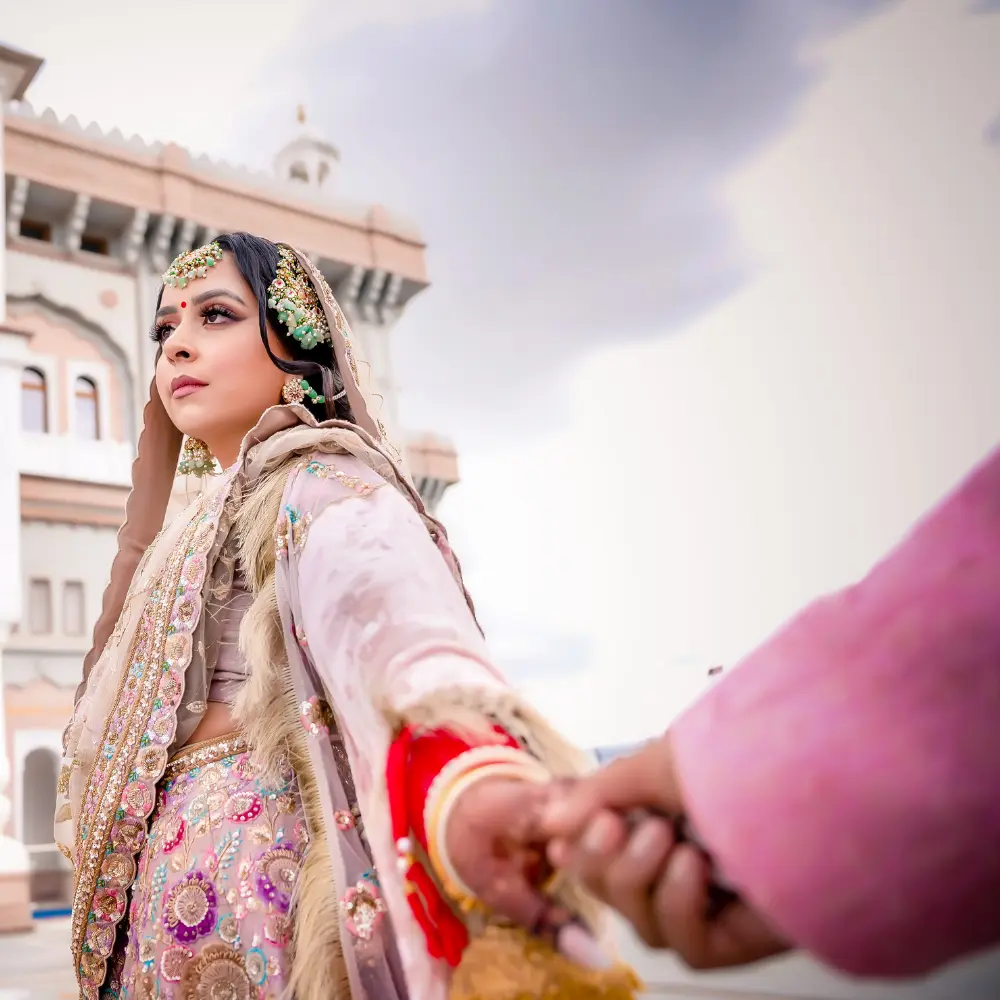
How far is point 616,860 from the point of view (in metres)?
0.43

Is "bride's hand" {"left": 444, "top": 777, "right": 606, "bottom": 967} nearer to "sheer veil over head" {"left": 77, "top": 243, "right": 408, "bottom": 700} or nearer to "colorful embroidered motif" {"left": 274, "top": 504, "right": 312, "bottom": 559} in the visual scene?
"colorful embroidered motif" {"left": 274, "top": 504, "right": 312, "bottom": 559}

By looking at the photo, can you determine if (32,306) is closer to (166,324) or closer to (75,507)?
(75,507)

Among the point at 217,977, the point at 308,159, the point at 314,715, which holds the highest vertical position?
the point at 308,159

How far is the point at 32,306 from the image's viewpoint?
395 inches

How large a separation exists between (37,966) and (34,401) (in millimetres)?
7198

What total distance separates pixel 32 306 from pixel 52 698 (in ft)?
14.1

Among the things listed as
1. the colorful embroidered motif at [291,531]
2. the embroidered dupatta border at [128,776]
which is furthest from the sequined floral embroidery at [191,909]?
the colorful embroidered motif at [291,531]

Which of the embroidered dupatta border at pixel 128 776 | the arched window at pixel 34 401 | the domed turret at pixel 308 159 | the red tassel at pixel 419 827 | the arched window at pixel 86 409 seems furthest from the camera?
the domed turret at pixel 308 159

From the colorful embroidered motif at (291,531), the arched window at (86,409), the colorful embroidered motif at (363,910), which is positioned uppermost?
the arched window at (86,409)

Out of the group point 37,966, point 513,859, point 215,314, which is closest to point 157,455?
point 215,314

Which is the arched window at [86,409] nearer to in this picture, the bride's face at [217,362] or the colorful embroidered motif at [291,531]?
the bride's face at [217,362]

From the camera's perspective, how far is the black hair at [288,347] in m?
1.24

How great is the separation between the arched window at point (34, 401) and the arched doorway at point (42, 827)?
340cm

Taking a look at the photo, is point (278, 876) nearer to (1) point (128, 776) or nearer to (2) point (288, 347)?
(1) point (128, 776)
